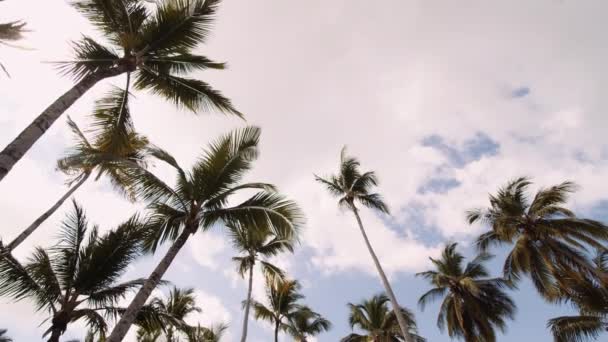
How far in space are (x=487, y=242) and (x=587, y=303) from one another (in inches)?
183

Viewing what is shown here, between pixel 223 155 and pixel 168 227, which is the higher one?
pixel 223 155

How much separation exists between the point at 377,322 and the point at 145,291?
2093 centimetres

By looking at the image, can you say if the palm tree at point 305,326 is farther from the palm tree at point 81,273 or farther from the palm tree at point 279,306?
the palm tree at point 81,273

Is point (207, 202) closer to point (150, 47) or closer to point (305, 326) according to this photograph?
point (150, 47)

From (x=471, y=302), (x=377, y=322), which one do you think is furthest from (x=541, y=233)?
(x=377, y=322)

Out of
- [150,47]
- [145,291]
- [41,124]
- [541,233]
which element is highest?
[541,233]

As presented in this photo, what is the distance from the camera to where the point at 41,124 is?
4.52 metres

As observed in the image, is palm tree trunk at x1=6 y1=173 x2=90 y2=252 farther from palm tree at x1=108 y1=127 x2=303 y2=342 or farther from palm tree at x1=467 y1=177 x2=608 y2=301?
palm tree at x1=467 y1=177 x2=608 y2=301

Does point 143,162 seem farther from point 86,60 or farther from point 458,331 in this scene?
point 458,331

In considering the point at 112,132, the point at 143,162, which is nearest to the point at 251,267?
the point at 143,162

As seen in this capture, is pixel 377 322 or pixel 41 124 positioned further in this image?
pixel 377 322

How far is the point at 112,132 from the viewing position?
22.7 feet

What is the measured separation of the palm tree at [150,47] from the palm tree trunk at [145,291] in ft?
10.6

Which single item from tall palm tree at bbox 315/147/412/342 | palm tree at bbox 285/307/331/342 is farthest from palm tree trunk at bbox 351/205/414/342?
palm tree at bbox 285/307/331/342
